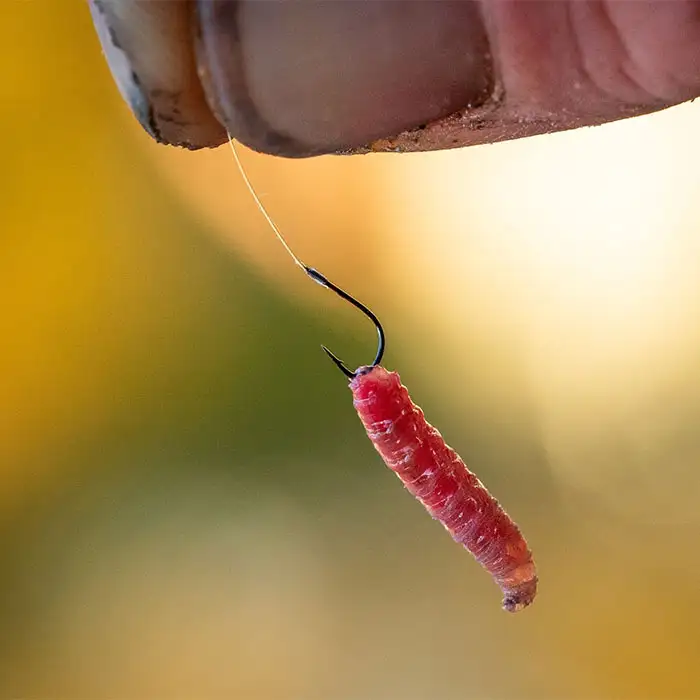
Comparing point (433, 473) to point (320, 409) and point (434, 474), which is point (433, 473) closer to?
point (434, 474)

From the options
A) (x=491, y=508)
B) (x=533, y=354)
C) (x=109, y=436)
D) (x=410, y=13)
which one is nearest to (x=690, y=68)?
(x=410, y=13)

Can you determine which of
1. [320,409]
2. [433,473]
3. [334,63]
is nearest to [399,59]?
[334,63]

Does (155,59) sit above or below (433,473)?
above

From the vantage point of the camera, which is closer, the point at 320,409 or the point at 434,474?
the point at 434,474

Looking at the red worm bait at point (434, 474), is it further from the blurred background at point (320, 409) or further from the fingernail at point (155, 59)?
the blurred background at point (320, 409)

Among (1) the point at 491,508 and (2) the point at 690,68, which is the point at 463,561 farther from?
(2) the point at 690,68

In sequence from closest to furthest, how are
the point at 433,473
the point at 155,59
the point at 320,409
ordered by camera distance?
1. the point at 155,59
2. the point at 433,473
3. the point at 320,409
